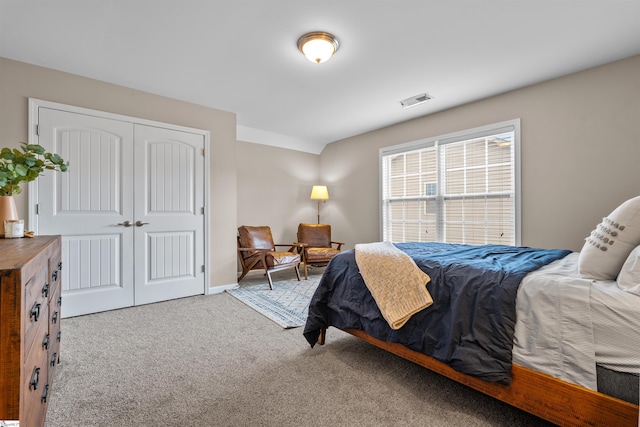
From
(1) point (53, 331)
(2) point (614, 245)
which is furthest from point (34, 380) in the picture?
(2) point (614, 245)

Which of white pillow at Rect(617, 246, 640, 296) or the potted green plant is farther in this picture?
the potted green plant

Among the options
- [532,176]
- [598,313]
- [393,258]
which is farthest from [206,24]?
[532,176]

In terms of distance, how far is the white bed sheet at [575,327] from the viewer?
117 centimetres

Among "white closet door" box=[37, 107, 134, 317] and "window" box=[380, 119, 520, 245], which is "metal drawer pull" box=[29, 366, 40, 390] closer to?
"white closet door" box=[37, 107, 134, 317]

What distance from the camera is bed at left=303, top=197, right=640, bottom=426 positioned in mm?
1191

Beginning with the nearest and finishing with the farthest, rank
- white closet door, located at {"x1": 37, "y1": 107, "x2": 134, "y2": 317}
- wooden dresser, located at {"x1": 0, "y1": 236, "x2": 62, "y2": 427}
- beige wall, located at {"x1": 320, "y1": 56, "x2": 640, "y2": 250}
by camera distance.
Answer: wooden dresser, located at {"x1": 0, "y1": 236, "x2": 62, "y2": 427} → beige wall, located at {"x1": 320, "y1": 56, "x2": 640, "y2": 250} → white closet door, located at {"x1": 37, "y1": 107, "x2": 134, "y2": 317}

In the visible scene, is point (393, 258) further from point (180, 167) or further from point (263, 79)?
point (180, 167)

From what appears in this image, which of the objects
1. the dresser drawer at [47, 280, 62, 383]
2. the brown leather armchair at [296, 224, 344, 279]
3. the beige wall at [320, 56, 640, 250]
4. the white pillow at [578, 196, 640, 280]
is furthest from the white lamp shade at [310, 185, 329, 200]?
the white pillow at [578, 196, 640, 280]

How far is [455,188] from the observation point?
400 cm

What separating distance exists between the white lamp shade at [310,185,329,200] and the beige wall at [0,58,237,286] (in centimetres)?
174

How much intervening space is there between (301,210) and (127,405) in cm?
440

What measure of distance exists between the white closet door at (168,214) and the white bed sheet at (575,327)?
3.49 meters

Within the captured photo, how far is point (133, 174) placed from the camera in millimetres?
3332

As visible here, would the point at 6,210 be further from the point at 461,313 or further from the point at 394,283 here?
the point at 461,313
